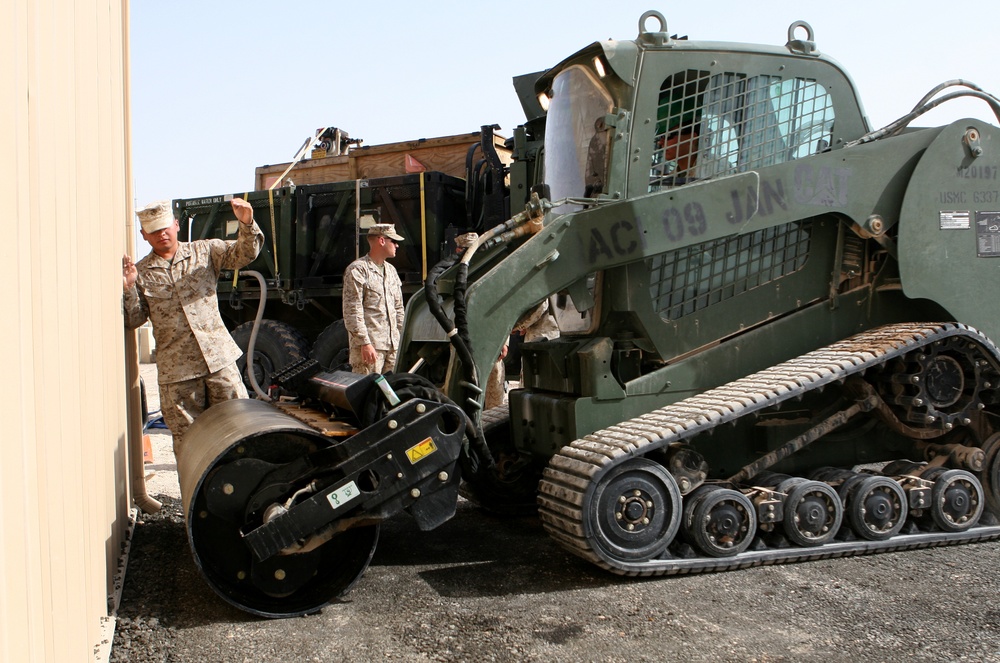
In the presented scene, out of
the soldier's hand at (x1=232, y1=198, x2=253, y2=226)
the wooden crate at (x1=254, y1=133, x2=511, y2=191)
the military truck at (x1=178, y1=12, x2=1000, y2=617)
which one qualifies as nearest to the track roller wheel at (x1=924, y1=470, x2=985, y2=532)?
the military truck at (x1=178, y1=12, x2=1000, y2=617)

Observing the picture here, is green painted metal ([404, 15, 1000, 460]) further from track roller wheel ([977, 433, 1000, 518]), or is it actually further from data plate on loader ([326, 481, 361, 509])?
data plate on loader ([326, 481, 361, 509])

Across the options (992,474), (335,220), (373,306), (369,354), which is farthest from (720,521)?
(335,220)

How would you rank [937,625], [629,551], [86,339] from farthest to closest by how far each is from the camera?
1. [629,551]
2. [937,625]
3. [86,339]

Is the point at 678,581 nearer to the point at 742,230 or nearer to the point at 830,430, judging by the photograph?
the point at 830,430

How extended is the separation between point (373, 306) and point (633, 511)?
3925mm

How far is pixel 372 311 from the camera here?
7754mm

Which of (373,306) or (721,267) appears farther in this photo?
(373,306)

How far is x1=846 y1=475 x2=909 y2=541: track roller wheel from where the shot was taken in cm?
482

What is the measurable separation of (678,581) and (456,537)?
148 cm

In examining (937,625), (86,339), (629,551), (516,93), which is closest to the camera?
(86,339)

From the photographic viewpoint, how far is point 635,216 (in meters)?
4.92

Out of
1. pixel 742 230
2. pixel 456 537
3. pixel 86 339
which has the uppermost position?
pixel 742 230

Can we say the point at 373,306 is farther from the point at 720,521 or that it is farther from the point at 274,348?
the point at 274,348

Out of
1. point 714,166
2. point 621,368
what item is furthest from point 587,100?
point 621,368
